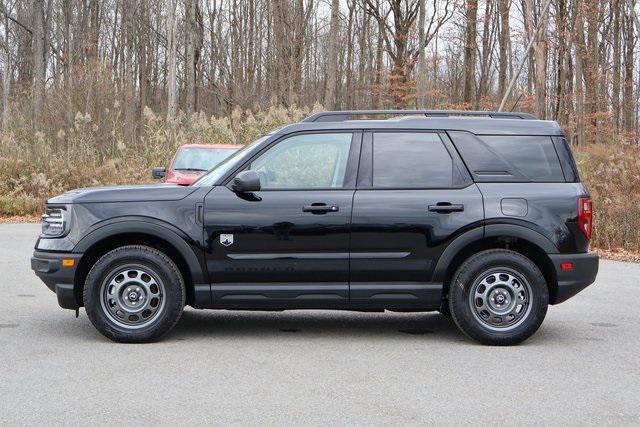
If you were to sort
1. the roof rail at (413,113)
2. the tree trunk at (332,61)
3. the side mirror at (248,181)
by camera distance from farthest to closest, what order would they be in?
1. the tree trunk at (332,61)
2. the roof rail at (413,113)
3. the side mirror at (248,181)

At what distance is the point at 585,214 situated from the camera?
720cm

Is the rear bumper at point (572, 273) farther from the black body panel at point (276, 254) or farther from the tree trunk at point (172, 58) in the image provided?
the tree trunk at point (172, 58)

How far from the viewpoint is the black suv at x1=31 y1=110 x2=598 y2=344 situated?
698cm

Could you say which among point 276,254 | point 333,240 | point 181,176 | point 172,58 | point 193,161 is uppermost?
point 172,58

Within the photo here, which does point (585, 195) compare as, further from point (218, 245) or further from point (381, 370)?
point (218, 245)

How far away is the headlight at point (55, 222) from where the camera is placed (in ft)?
23.2

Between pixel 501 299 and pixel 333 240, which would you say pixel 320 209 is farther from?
pixel 501 299

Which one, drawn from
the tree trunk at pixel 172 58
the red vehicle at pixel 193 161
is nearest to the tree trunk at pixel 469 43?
the tree trunk at pixel 172 58

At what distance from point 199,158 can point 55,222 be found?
10109mm

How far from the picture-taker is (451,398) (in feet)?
17.6

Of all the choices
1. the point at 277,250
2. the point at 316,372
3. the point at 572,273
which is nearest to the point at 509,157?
the point at 572,273

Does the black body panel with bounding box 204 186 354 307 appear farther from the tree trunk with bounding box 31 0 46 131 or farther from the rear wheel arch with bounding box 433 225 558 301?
the tree trunk with bounding box 31 0 46 131

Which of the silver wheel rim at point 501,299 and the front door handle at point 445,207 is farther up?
the front door handle at point 445,207

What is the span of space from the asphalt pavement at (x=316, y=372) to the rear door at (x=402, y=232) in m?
0.47
